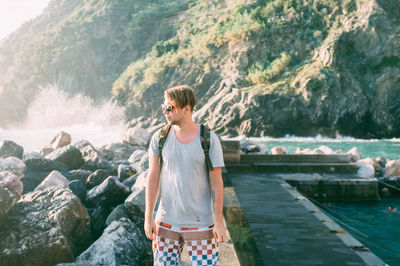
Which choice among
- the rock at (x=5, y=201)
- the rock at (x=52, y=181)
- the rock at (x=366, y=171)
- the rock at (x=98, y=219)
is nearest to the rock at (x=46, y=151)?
the rock at (x=52, y=181)

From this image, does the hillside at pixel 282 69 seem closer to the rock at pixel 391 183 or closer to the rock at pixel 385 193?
the rock at pixel 391 183

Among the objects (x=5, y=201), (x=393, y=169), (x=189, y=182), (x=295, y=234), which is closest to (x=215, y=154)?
(x=189, y=182)

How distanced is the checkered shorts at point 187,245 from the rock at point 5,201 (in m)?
2.75

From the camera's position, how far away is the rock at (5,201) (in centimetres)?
399

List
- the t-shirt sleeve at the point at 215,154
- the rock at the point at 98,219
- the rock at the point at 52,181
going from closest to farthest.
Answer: the t-shirt sleeve at the point at 215,154, the rock at the point at 98,219, the rock at the point at 52,181

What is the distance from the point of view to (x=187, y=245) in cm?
216

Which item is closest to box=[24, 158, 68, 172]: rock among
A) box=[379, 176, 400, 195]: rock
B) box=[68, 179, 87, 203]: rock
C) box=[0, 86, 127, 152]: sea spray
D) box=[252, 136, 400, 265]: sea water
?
box=[68, 179, 87, 203]: rock

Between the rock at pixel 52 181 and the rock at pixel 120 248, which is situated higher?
the rock at pixel 52 181

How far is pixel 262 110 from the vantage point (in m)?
28.9

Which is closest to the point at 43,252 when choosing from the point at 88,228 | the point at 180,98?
the point at 88,228

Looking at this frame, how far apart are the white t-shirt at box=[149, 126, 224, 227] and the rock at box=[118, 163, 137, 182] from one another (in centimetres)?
638

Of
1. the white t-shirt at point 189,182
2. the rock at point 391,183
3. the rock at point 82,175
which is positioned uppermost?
the white t-shirt at point 189,182

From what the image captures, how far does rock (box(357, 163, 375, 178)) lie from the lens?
940 centimetres

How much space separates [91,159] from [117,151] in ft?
10.6
